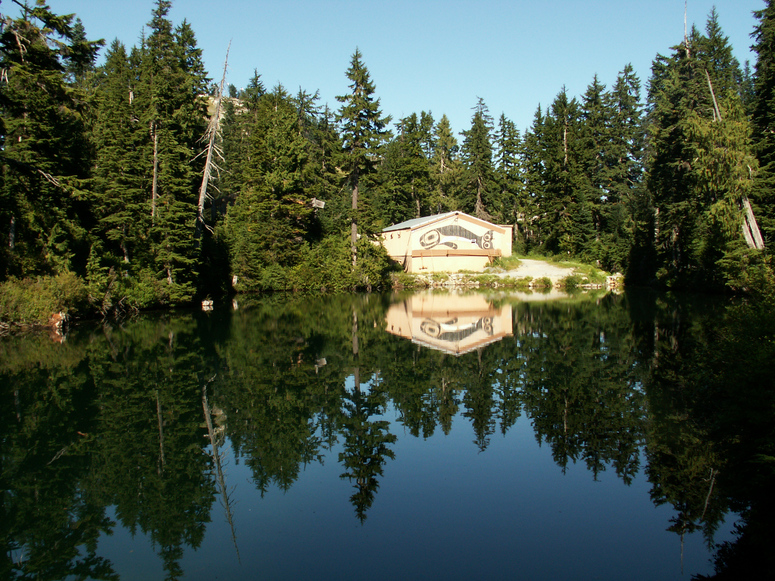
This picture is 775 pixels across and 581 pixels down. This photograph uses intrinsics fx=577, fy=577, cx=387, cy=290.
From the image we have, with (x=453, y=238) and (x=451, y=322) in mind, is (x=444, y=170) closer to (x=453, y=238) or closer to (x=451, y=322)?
(x=453, y=238)

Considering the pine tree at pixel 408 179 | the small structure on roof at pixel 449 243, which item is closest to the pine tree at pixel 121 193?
the small structure on roof at pixel 449 243

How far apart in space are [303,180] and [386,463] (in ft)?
110

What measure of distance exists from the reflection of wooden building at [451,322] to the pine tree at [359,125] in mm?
11186

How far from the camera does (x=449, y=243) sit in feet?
150

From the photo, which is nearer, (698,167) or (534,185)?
(698,167)

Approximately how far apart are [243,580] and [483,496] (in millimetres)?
2888

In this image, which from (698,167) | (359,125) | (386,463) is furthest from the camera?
(359,125)

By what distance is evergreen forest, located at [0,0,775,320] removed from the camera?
19938 millimetres

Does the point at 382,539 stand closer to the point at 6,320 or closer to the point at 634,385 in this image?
the point at 634,385

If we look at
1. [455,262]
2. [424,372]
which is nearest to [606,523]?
[424,372]

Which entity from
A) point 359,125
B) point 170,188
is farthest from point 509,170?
point 170,188

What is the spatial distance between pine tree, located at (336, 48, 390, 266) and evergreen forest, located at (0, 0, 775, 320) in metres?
0.11

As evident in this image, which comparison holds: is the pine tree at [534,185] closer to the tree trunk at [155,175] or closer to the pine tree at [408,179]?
the pine tree at [408,179]

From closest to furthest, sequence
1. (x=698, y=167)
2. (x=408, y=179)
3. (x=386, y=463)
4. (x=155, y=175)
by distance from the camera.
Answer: (x=386, y=463) < (x=698, y=167) < (x=155, y=175) < (x=408, y=179)
